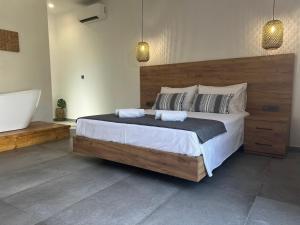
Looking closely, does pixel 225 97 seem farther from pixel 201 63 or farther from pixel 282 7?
pixel 282 7

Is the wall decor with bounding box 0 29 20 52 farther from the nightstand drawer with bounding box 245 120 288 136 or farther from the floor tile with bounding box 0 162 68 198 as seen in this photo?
the nightstand drawer with bounding box 245 120 288 136

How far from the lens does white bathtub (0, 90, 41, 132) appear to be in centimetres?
354

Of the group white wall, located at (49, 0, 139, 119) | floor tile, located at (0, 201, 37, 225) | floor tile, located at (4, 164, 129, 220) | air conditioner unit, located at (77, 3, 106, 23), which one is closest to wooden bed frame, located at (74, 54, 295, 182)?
floor tile, located at (4, 164, 129, 220)

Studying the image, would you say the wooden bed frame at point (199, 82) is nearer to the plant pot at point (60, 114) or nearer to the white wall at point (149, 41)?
the white wall at point (149, 41)

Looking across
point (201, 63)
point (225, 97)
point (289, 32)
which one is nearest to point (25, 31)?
point (201, 63)

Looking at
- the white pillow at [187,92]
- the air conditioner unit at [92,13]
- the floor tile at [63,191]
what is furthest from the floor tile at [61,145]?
the air conditioner unit at [92,13]

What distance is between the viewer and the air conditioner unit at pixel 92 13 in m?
5.19

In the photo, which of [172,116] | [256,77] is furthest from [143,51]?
[172,116]

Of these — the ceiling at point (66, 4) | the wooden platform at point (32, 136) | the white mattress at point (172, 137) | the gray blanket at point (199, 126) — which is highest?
the ceiling at point (66, 4)

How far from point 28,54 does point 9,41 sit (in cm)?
43

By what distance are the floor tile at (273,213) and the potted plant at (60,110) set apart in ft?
19.0

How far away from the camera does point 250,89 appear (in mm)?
3645

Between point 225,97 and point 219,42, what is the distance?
109 cm

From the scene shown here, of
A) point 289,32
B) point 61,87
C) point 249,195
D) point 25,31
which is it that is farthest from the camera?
point 61,87
